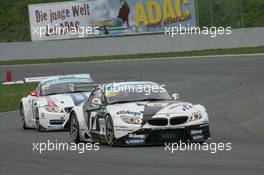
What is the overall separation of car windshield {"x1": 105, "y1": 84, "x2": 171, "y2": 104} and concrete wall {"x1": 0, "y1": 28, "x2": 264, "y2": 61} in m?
24.1

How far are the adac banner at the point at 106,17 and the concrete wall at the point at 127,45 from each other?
12.1ft

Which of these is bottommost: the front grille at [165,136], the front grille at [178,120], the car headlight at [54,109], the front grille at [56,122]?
the front grille at [56,122]

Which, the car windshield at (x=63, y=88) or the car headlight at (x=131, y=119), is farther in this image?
the car windshield at (x=63, y=88)

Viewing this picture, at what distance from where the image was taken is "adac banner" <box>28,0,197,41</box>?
4516 cm

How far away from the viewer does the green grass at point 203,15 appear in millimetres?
42938

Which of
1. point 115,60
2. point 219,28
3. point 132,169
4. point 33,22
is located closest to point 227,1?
point 219,28

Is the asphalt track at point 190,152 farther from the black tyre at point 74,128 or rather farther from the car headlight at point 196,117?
the car headlight at point 196,117

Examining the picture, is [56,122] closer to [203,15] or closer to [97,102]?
[97,102]

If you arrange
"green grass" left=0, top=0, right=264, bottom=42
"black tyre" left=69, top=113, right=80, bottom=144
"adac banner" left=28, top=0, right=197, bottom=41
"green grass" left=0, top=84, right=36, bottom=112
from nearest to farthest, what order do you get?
"black tyre" left=69, top=113, right=80, bottom=144, "green grass" left=0, top=84, right=36, bottom=112, "green grass" left=0, top=0, right=264, bottom=42, "adac banner" left=28, top=0, right=197, bottom=41

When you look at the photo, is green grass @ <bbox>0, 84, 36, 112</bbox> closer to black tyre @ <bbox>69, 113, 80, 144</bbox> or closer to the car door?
black tyre @ <bbox>69, 113, 80, 144</bbox>

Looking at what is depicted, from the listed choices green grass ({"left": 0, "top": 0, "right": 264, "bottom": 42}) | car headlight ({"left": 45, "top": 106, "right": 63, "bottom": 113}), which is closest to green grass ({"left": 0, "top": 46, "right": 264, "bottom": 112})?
green grass ({"left": 0, "top": 0, "right": 264, "bottom": 42})

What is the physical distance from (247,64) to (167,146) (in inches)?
721

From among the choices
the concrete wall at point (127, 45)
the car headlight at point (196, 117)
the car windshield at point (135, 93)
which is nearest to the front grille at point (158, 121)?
the car headlight at point (196, 117)

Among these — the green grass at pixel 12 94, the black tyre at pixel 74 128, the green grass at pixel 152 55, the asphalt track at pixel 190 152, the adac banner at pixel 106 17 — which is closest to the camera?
the asphalt track at pixel 190 152
